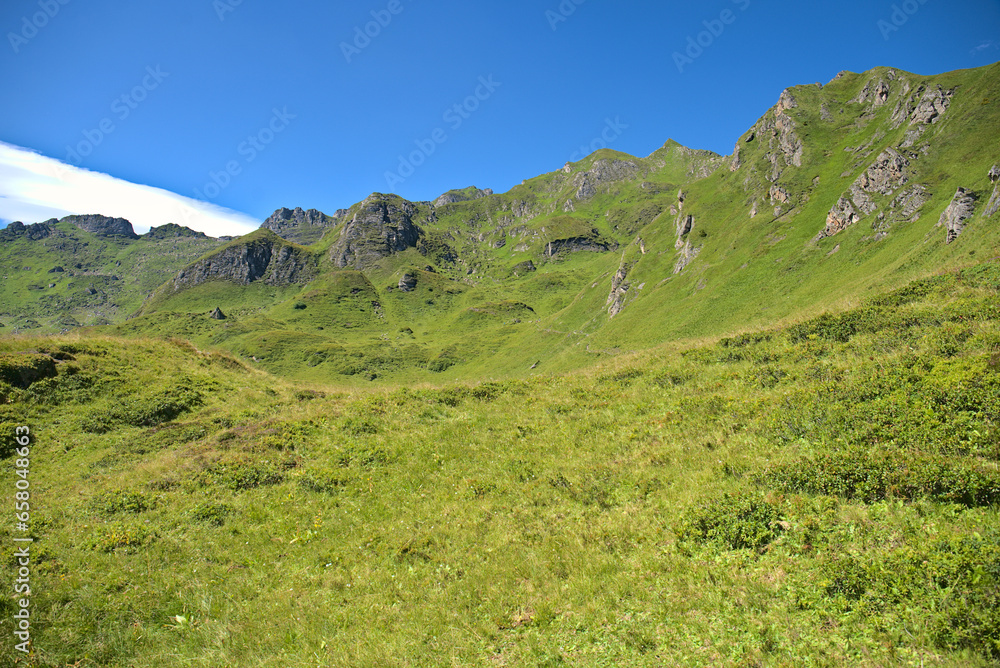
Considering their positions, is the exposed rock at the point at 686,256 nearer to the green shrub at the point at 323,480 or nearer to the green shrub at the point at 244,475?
the green shrub at the point at 323,480

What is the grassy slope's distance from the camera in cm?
642

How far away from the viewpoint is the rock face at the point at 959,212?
126 ft

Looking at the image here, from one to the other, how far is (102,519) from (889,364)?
82.3 ft

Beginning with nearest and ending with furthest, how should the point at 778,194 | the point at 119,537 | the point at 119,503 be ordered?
the point at 119,537 → the point at 119,503 → the point at 778,194

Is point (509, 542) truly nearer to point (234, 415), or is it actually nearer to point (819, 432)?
point (819, 432)

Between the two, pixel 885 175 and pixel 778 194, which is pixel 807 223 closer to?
pixel 885 175

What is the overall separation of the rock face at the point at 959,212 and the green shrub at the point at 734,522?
47964 mm

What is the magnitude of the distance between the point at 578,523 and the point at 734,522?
3601 mm

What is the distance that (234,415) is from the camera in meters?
21.5

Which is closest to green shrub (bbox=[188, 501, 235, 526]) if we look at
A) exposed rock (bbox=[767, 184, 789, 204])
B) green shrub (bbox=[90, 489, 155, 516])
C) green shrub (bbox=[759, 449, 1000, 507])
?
green shrub (bbox=[90, 489, 155, 516])

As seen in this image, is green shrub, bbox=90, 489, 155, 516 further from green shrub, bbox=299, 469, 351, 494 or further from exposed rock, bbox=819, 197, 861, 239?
exposed rock, bbox=819, 197, 861, 239

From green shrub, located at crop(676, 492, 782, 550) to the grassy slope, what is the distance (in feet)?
0.17

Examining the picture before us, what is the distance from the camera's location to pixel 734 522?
863 centimetres

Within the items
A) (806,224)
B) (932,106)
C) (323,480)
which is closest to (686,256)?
(806,224)
